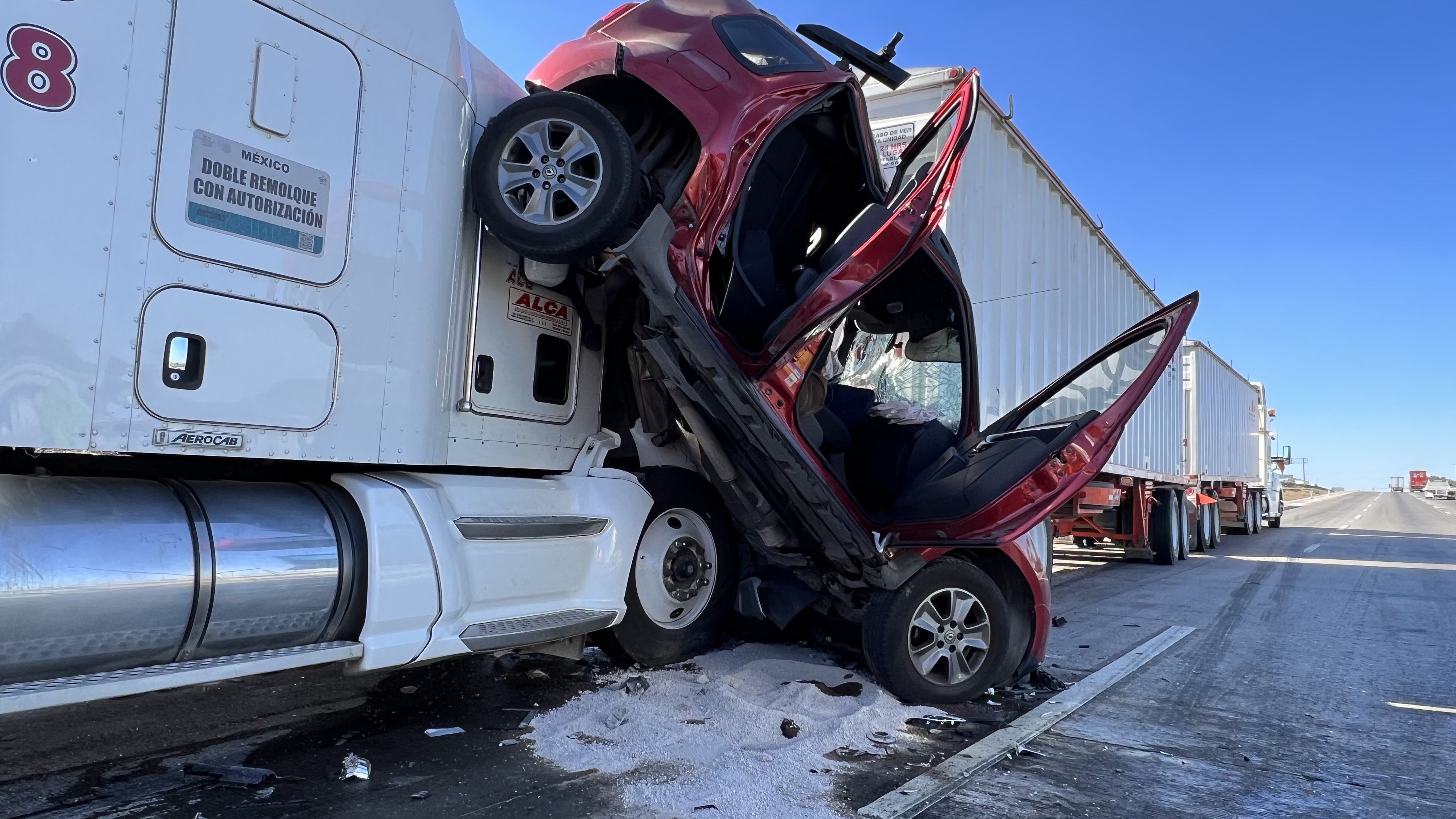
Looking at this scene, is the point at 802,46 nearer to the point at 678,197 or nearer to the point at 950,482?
the point at 678,197

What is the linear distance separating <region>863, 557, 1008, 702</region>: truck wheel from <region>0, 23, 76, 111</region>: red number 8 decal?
363 centimetres

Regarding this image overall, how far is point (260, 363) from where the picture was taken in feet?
8.87

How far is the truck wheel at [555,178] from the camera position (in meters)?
3.32

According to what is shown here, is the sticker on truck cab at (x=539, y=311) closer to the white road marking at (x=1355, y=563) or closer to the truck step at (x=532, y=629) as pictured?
the truck step at (x=532, y=629)

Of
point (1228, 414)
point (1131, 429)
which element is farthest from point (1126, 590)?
point (1228, 414)

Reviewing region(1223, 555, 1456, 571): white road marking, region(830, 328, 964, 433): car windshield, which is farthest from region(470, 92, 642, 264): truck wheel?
region(1223, 555, 1456, 571): white road marking

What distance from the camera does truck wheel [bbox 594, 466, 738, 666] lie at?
420cm

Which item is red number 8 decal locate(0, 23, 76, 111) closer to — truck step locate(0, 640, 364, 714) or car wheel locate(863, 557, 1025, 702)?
truck step locate(0, 640, 364, 714)

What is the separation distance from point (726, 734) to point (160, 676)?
2049 millimetres

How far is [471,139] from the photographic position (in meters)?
3.43

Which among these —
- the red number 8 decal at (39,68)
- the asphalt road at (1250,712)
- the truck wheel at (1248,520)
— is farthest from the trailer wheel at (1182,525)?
the red number 8 decal at (39,68)

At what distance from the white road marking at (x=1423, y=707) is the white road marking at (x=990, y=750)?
1274mm

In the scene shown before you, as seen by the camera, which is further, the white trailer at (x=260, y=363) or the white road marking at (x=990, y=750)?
the white road marking at (x=990, y=750)

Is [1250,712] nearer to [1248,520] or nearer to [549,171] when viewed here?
[549,171]
